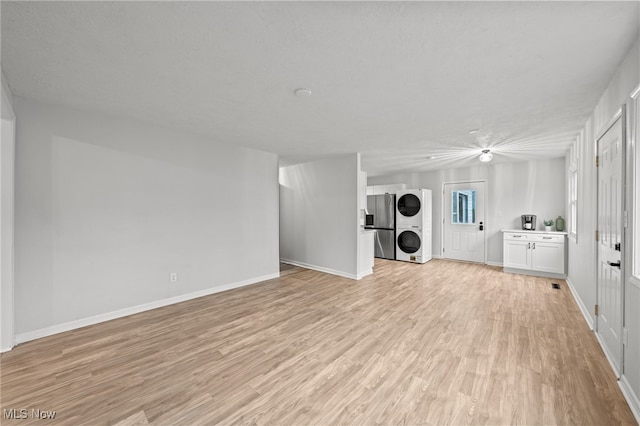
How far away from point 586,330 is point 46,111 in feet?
20.4

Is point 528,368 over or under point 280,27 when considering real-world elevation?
under

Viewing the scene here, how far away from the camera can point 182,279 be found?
148 inches

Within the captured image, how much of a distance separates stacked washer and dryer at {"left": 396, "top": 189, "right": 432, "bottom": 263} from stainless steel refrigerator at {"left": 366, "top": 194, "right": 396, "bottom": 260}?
12 cm

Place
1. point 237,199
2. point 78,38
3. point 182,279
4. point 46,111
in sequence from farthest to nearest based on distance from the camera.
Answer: point 237,199 < point 182,279 < point 46,111 < point 78,38

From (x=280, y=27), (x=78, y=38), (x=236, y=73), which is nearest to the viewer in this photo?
(x=280, y=27)

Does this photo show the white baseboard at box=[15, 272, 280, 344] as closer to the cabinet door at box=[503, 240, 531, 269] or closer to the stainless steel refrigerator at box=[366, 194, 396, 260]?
the stainless steel refrigerator at box=[366, 194, 396, 260]

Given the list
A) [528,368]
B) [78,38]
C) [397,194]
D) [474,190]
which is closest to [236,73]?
[78,38]

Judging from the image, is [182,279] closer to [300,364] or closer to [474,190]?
[300,364]

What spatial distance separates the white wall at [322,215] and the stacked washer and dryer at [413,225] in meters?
2.17

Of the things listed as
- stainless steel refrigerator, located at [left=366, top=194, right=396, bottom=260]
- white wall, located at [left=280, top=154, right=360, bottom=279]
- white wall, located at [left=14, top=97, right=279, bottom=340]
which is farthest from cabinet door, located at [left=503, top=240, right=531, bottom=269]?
white wall, located at [left=14, top=97, right=279, bottom=340]

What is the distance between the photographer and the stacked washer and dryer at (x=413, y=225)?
6.38 meters

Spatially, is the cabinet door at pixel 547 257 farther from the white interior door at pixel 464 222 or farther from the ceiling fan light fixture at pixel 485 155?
the ceiling fan light fixture at pixel 485 155

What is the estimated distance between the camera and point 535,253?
5.14 m

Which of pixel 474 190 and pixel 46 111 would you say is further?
pixel 474 190
